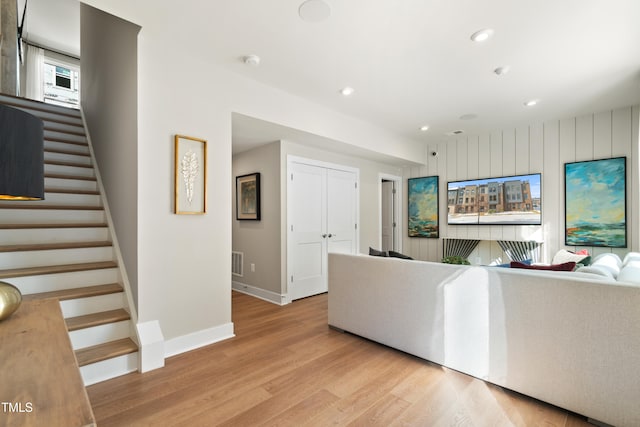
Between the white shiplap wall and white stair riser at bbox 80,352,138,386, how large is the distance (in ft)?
16.0

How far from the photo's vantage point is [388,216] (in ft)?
20.3

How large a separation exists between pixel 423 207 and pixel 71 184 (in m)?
5.32

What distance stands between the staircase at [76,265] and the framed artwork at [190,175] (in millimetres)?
→ 880

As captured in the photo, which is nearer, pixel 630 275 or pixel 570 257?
pixel 630 275

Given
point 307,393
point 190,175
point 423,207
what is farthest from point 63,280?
point 423,207

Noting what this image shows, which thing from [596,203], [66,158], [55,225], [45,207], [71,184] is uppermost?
[66,158]

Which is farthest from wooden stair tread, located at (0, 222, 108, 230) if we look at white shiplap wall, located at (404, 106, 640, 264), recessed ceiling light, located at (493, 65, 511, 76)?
white shiplap wall, located at (404, 106, 640, 264)

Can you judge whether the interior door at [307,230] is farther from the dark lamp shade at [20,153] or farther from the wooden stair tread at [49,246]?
the dark lamp shade at [20,153]

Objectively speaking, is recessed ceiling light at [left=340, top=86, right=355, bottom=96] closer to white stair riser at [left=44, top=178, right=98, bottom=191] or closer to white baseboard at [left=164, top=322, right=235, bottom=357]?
white baseboard at [left=164, top=322, right=235, bottom=357]

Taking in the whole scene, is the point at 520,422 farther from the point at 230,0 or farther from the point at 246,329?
the point at 230,0

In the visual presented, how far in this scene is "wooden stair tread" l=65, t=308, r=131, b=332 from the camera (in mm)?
2207

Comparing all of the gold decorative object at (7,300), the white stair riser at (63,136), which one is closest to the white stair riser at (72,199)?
the white stair riser at (63,136)

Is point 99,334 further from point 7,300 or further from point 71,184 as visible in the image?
point 71,184

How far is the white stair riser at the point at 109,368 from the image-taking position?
207 cm
